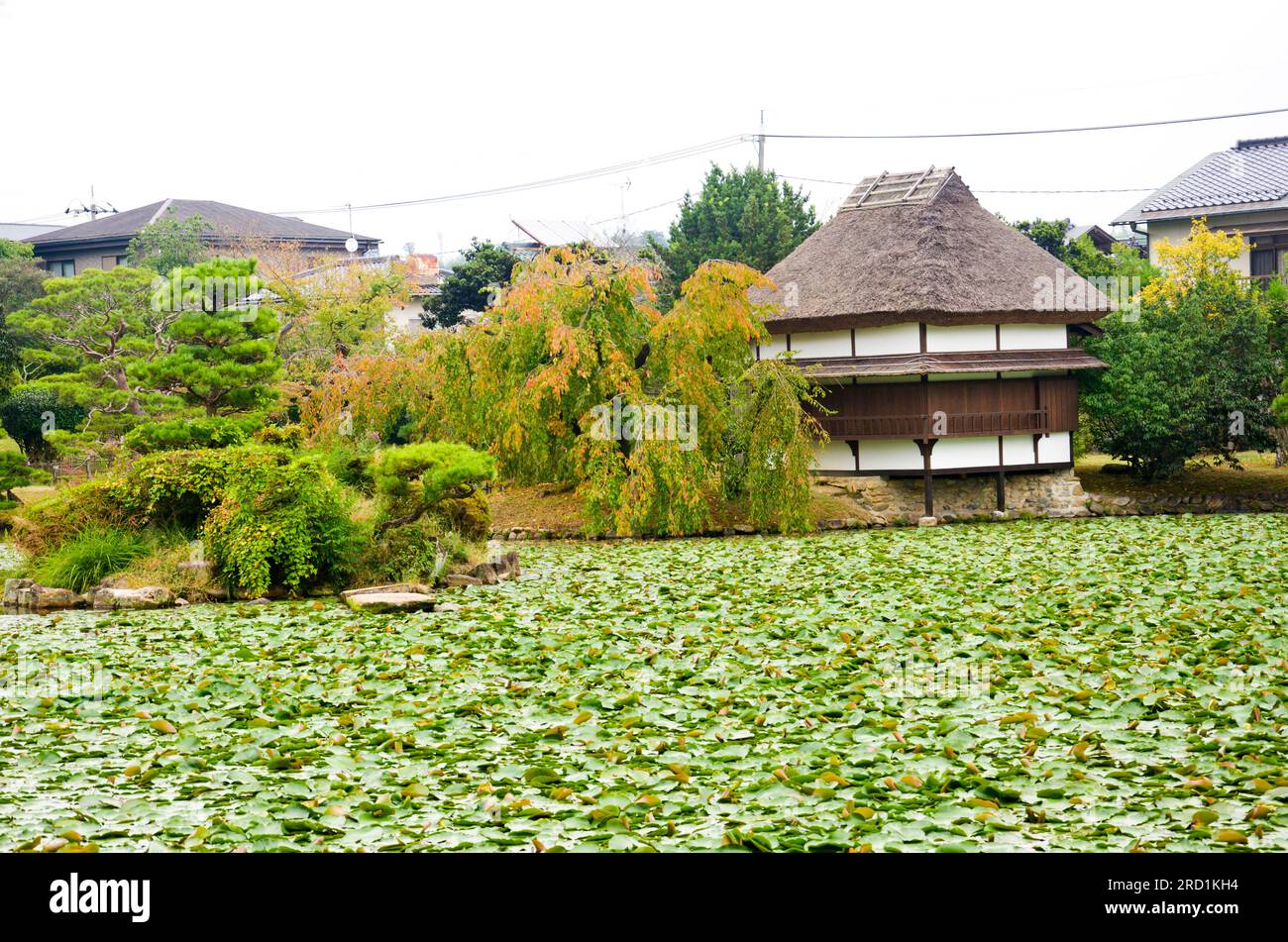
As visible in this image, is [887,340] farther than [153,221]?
No

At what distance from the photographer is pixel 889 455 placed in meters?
21.8

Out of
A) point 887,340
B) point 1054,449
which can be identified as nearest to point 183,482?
point 887,340

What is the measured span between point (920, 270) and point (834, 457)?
11.5ft

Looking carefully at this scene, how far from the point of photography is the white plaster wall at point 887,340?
21172 mm

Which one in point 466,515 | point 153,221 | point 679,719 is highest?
point 153,221

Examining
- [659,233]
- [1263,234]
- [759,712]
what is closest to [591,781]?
[759,712]

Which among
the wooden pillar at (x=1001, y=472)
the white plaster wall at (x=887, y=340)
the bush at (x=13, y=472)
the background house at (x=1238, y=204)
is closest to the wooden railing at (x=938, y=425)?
the wooden pillar at (x=1001, y=472)

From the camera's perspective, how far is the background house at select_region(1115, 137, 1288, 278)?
28797mm

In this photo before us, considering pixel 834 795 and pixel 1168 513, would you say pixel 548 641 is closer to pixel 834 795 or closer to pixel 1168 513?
pixel 834 795

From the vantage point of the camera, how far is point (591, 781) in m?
6.23

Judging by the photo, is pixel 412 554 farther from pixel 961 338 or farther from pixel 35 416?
pixel 35 416

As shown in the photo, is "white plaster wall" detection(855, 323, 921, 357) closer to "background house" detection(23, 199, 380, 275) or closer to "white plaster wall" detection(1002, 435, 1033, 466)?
"white plaster wall" detection(1002, 435, 1033, 466)

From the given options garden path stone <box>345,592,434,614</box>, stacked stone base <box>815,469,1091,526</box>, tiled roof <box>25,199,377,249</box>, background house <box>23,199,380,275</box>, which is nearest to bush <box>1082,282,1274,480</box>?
stacked stone base <box>815,469,1091,526</box>

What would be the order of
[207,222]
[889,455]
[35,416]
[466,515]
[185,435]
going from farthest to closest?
[207,222], [35,416], [889,455], [185,435], [466,515]
